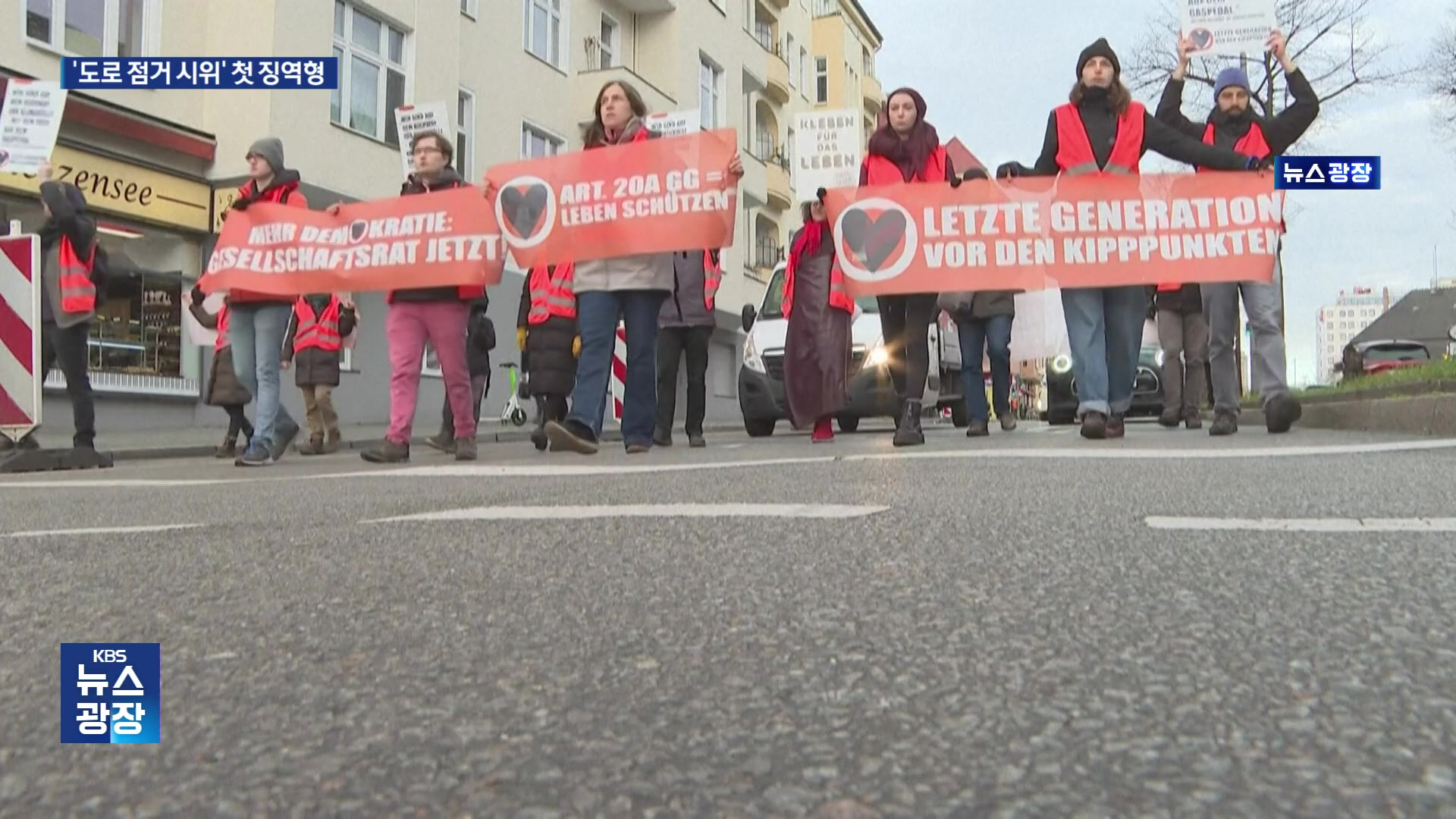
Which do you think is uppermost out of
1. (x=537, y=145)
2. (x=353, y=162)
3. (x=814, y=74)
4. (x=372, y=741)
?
(x=814, y=74)

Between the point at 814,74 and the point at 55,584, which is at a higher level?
the point at 814,74

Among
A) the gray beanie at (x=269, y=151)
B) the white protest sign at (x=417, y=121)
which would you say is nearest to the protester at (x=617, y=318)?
the gray beanie at (x=269, y=151)

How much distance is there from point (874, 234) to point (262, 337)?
384 cm

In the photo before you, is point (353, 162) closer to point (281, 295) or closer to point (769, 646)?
point (281, 295)

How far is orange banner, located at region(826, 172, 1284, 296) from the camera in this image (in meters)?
7.57

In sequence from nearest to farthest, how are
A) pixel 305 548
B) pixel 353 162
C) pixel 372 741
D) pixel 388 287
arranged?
pixel 372 741
pixel 305 548
pixel 388 287
pixel 353 162

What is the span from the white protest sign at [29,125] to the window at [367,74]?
388 inches

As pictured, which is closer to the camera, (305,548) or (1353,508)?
(305,548)

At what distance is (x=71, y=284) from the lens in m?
8.07

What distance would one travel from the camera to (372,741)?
144 cm

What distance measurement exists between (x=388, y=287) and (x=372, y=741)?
6704 millimetres

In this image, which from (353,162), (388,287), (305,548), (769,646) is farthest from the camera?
(353,162)

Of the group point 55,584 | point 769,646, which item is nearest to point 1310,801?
point 769,646

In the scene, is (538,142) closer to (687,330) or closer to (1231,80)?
(687,330)
